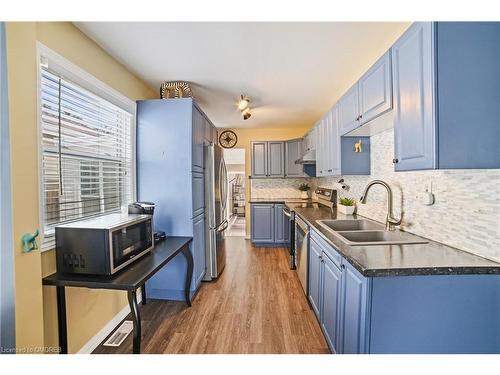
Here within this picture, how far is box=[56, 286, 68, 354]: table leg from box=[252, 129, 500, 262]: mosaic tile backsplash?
2524mm

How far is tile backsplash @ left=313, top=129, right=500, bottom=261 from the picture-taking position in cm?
119

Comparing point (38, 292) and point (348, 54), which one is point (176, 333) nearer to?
point (38, 292)

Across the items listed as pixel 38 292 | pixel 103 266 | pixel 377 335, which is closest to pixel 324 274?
pixel 377 335

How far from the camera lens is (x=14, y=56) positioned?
123cm

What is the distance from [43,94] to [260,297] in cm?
269

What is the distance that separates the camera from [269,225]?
4746 millimetres

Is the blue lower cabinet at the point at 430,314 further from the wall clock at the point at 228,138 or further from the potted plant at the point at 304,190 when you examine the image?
the wall clock at the point at 228,138

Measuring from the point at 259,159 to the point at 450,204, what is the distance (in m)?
3.80

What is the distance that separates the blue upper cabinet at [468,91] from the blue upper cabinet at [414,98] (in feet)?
0.12


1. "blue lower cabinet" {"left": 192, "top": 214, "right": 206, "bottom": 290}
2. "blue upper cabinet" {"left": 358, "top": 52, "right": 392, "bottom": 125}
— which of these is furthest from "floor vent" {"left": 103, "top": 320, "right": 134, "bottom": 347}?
"blue upper cabinet" {"left": 358, "top": 52, "right": 392, "bottom": 125}

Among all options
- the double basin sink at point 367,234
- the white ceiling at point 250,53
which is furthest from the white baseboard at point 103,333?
the white ceiling at point 250,53

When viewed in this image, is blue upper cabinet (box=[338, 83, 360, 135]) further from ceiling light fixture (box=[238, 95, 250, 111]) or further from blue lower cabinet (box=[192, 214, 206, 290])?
blue lower cabinet (box=[192, 214, 206, 290])

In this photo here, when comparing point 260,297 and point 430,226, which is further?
point 260,297

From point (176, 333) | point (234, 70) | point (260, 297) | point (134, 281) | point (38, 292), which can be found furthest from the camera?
point (260, 297)
